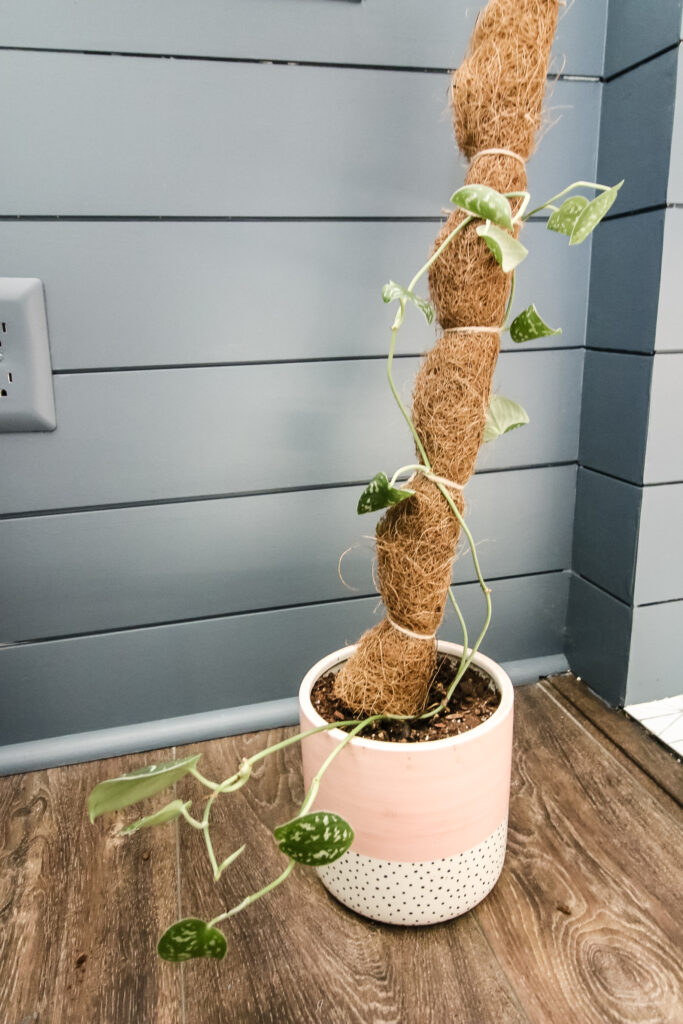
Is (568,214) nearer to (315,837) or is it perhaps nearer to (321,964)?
(315,837)

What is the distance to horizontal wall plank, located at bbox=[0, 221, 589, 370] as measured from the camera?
2.74 feet

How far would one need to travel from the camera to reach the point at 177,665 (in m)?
0.98

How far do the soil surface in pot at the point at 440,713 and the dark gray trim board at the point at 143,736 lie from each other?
0.28m

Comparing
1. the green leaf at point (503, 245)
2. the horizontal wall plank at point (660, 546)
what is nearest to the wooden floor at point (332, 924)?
the horizontal wall plank at point (660, 546)

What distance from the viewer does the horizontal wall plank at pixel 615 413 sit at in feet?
3.08

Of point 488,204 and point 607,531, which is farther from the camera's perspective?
point 607,531

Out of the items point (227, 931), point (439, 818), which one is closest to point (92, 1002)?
point (227, 931)

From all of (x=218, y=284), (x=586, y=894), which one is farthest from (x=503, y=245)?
(x=586, y=894)

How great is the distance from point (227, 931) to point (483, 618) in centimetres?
57

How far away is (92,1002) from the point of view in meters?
0.63

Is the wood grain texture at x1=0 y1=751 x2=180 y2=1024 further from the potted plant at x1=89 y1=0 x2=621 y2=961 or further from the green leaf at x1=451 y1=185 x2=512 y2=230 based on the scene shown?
the green leaf at x1=451 y1=185 x2=512 y2=230

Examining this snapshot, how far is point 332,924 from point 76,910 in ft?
0.85

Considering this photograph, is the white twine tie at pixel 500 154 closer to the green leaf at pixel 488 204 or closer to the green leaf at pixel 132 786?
the green leaf at pixel 488 204

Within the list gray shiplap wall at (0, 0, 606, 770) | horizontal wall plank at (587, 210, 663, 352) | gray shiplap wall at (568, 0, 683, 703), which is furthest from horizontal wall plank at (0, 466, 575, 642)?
horizontal wall plank at (587, 210, 663, 352)
